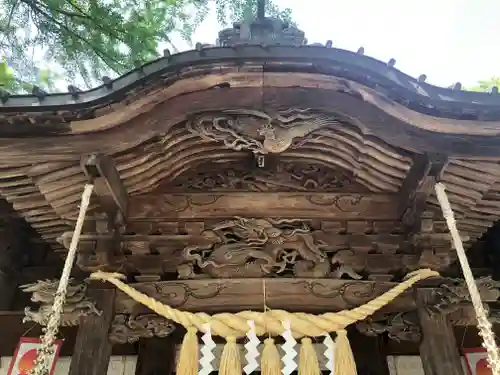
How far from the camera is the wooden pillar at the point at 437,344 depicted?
3.39 metres

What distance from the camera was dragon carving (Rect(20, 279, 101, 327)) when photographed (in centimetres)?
366

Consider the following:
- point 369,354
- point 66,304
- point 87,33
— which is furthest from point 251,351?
point 87,33

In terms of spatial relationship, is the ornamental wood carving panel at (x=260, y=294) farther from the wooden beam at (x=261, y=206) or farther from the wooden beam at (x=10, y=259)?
the wooden beam at (x=10, y=259)

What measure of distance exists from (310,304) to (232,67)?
1.75 metres

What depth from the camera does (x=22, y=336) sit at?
425 cm

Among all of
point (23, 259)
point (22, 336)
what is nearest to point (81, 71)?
point (23, 259)

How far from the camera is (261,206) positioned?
4.09 meters

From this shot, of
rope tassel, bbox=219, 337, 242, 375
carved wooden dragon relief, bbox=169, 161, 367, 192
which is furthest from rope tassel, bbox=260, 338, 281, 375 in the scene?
carved wooden dragon relief, bbox=169, 161, 367, 192

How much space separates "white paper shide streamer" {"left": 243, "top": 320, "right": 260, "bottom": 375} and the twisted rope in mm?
45

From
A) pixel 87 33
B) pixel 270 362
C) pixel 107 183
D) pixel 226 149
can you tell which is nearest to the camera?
pixel 270 362

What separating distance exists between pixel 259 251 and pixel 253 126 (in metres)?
0.93

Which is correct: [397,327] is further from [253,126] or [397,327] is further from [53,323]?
[53,323]

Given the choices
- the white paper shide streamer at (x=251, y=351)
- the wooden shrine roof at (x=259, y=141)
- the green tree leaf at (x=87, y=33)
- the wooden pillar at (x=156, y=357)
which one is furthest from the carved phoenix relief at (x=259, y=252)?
the green tree leaf at (x=87, y=33)

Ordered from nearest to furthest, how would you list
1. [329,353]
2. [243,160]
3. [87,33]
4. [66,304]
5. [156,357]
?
1. [329,353]
2. [66,304]
3. [243,160]
4. [156,357]
5. [87,33]
